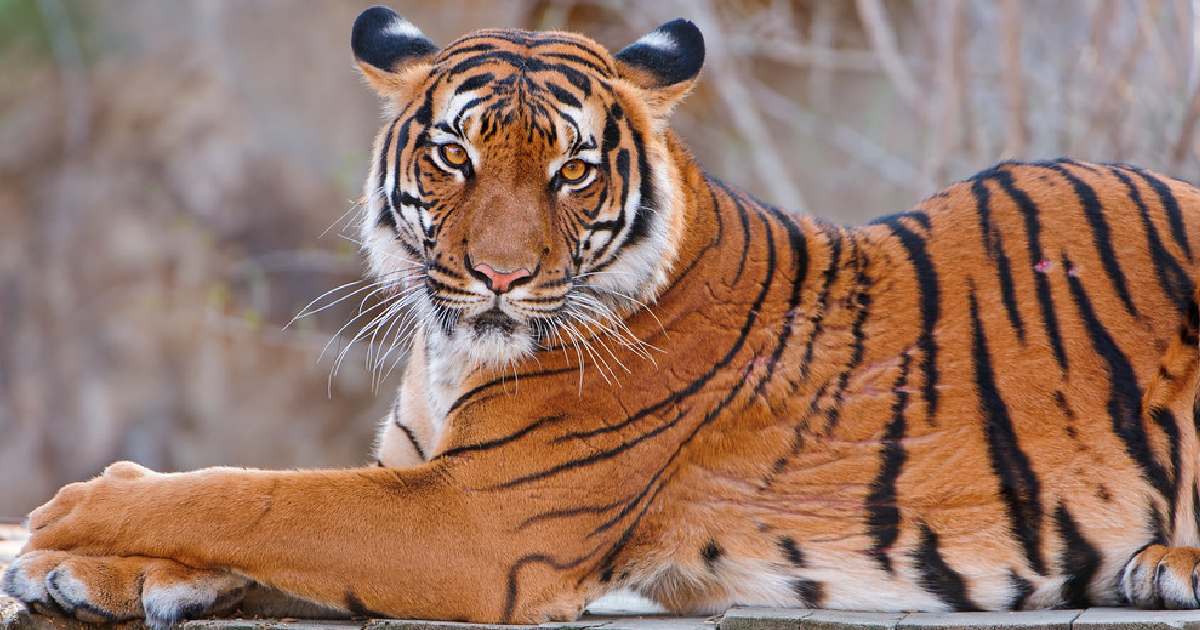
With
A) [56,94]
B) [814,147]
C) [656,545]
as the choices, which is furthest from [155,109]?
[656,545]

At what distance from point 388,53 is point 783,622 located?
1778mm

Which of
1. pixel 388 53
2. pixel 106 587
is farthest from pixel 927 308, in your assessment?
pixel 106 587

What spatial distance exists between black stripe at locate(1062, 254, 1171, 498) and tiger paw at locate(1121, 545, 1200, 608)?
0.54 feet

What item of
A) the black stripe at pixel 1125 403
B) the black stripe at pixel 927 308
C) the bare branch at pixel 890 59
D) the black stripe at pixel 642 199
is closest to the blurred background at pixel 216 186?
the bare branch at pixel 890 59

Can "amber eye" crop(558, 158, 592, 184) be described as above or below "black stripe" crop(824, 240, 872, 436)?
above

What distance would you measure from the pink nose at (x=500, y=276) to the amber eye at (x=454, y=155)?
308mm

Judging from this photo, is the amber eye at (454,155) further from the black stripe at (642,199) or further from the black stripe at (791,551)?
the black stripe at (791,551)

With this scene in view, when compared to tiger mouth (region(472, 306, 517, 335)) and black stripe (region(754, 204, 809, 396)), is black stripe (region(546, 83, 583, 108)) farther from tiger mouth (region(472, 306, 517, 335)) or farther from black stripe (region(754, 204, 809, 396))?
black stripe (region(754, 204, 809, 396))

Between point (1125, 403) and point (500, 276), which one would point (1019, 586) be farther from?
point (500, 276)

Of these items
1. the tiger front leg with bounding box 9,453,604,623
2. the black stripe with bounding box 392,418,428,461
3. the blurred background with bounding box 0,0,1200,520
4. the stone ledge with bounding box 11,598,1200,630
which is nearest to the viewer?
the stone ledge with bounding box 11,598,1200,630

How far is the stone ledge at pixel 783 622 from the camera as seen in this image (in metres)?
2.70

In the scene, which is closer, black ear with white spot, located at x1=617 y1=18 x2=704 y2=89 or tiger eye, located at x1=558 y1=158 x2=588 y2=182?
tiger eye, located at x1=558 y1=158 x2=588 y2=182

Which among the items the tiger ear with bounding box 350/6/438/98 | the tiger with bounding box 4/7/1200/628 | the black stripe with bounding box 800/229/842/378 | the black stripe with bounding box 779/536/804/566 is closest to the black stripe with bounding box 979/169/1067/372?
the tiger with bounding box 4/7/1200/628

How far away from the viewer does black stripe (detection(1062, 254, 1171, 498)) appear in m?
3.16
